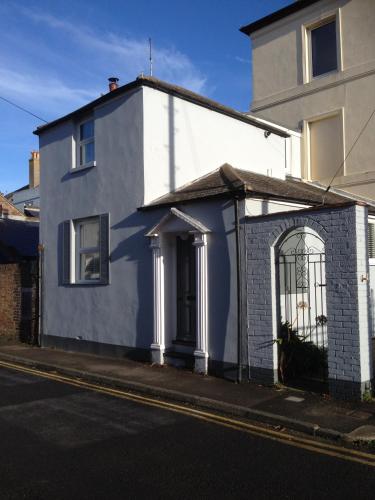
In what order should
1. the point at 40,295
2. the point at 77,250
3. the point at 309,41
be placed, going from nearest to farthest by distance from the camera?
the point at 77,250 < the point at 40,295 < the point at 309,41

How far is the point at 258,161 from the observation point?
13148 millimetres

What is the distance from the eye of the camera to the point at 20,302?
14.3 metres

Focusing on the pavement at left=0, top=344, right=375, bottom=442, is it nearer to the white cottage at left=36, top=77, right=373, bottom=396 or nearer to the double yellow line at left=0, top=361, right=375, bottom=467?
the double yellow line at left=0, top=361, right=375, bottom=467

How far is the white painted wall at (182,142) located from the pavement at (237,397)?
3.66 metres

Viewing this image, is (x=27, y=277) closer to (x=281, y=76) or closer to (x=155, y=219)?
(x=155, y=219)

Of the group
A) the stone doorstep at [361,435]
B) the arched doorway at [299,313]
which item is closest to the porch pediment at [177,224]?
the arched doorway at [299,313]

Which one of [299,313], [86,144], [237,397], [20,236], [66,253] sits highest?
[86,144]

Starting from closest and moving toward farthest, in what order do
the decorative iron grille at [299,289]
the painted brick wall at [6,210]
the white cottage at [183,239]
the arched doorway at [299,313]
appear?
the white cottage at [183,239], the arched doorway at [299,313], the decorative iron grille at [299,289], the painted brick wall at [6,210]

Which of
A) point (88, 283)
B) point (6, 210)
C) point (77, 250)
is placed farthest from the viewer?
point (6, 210)

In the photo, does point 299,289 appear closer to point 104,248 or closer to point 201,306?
point 201,306

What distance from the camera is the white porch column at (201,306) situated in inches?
356

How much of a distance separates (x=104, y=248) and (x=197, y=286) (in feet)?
10.3

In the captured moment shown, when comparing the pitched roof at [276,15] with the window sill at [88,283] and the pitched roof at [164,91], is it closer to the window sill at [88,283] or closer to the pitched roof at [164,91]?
the pitched roof at [164,91]

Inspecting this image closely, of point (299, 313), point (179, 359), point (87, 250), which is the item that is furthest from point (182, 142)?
point (179, 359)
